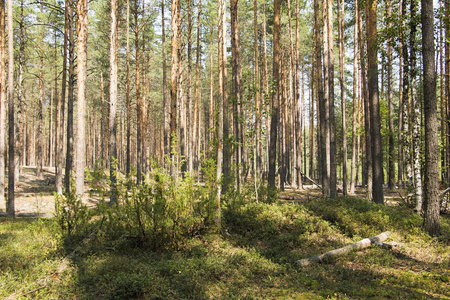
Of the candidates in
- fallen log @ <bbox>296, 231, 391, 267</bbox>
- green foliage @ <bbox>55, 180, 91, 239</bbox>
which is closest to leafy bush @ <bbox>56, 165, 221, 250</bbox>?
green foliage @ <bbox>55, 180, 91, 239</bbox>

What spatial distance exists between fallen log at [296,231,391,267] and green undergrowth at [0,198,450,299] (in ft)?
0.48

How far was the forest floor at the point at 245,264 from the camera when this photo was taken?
15.5 feet

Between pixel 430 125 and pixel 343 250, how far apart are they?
410 cm

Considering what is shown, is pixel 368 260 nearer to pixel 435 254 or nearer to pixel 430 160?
pixel 435 254

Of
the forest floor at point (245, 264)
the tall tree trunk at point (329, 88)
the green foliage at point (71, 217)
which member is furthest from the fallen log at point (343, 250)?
the tall tree trunk at point (329, 88)

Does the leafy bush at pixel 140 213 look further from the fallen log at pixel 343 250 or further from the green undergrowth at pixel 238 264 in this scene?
the fallen log at pixel 343 250

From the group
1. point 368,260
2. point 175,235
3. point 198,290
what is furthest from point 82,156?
point 368,260

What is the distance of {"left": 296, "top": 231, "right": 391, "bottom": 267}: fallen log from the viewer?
20.6ft

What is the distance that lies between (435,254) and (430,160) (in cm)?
239

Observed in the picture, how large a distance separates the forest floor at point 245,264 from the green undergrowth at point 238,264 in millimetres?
20

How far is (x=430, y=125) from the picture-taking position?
7648 mm

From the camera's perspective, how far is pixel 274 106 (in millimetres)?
13438

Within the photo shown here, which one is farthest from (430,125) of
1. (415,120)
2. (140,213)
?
(140,213)

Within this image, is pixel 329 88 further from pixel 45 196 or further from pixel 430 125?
pixel 45 196
